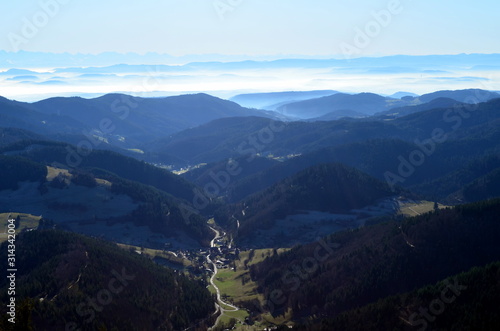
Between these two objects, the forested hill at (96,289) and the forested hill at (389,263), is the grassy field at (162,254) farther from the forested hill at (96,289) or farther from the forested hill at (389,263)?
the forested hill at (389,263)

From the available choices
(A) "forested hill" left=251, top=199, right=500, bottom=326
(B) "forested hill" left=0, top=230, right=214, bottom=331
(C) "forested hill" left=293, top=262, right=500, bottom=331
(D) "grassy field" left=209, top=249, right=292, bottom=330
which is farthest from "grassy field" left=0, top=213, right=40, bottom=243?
(C) "forested hill" left=293, top=262, right=500, bottom=331

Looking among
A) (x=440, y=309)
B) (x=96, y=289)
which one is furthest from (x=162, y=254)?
(x=440, y=309)

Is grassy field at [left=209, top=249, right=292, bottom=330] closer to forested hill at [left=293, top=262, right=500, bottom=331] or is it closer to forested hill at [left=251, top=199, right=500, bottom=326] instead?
forested hill at [left=251, top=199, right=500, bottom=326]

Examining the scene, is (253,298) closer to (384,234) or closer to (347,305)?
(347,305)

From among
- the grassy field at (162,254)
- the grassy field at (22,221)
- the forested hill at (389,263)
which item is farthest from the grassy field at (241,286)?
the grassy field at (22,221)

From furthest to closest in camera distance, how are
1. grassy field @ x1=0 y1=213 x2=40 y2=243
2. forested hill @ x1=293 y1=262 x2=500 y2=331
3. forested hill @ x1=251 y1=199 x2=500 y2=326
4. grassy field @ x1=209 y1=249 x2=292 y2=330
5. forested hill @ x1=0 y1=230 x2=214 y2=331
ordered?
1. grassy field @ x1=0 y1=213 x2=40 y2=243
2. forested hill @ x1=251 y1=199 x2=500 y2=326
3. grassy field @ x1=209 y1=249 x2=292 y2=330
4. forested hill @ x1=0 y1=230 x2=214 y2=331
5. forested hill @ x1=293 y1=262 x2=500 y2=331
